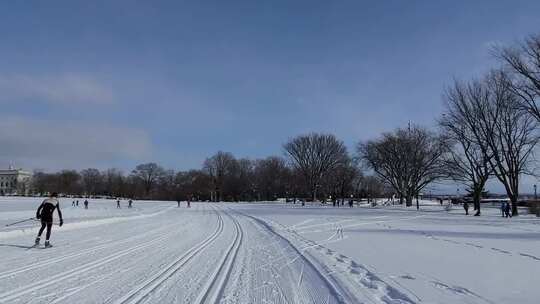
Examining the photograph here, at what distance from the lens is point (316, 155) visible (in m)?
102

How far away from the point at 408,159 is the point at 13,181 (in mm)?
165725

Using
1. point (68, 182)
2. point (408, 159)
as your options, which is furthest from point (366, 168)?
point (68, 182)

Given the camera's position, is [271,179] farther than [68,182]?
No

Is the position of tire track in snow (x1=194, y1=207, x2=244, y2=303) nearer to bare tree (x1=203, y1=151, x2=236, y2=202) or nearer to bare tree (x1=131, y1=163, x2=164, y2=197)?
bare tree (x1=203, y1=151, x2=236, y2=202)

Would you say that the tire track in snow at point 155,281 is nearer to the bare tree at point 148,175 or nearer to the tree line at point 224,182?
the tree line at point 224,182

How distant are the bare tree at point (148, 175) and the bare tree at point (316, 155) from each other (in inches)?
3162

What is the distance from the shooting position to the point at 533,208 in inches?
1810

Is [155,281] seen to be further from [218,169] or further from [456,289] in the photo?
[218,169]

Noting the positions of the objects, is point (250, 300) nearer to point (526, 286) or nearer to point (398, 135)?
point (526, 286)

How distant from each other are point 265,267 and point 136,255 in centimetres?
396

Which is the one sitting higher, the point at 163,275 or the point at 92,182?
the point at 92,182

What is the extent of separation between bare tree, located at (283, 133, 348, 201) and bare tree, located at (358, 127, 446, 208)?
21828 millimetres

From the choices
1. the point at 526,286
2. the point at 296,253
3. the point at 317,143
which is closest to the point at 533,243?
the point at 296,253

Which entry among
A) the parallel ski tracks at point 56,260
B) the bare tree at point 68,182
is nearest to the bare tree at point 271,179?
the bare tree at point 68,182
